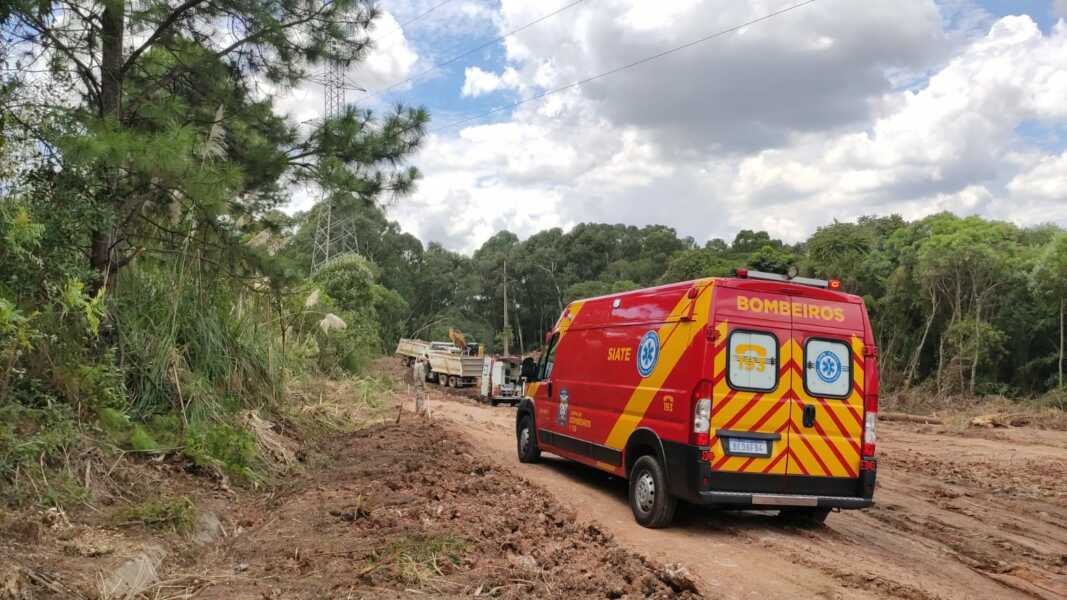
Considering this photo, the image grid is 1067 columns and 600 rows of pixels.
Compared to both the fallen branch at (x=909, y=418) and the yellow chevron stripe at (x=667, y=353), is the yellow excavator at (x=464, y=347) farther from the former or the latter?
the yellow chevron stripe at (x=667, y=353)

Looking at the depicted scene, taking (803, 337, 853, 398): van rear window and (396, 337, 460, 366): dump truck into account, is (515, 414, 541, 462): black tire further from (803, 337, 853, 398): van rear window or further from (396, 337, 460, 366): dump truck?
(396, 337, 460, 366): dump truck

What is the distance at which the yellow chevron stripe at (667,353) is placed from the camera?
7859mm

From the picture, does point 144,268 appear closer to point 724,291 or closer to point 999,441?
point 724,291

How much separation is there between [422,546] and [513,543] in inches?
32.0

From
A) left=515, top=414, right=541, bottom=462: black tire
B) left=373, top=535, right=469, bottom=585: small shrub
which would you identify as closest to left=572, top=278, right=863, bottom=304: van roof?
left=373, top=535, right=469, bottom=585: small shrub

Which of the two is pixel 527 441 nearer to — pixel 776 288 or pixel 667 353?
pixel 667 353

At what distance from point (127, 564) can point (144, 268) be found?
5.24 m

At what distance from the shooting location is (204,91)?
10.0 metres

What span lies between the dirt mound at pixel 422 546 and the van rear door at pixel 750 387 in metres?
1.44

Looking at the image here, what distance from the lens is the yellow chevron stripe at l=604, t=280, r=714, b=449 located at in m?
7.86

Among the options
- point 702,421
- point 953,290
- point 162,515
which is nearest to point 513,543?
point 702,421

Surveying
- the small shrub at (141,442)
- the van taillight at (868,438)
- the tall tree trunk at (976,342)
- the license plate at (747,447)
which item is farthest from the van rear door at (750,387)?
the tall tree trunk at (976,342)

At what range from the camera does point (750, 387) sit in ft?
25.5

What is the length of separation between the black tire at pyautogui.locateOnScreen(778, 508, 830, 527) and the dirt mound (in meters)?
2.51
